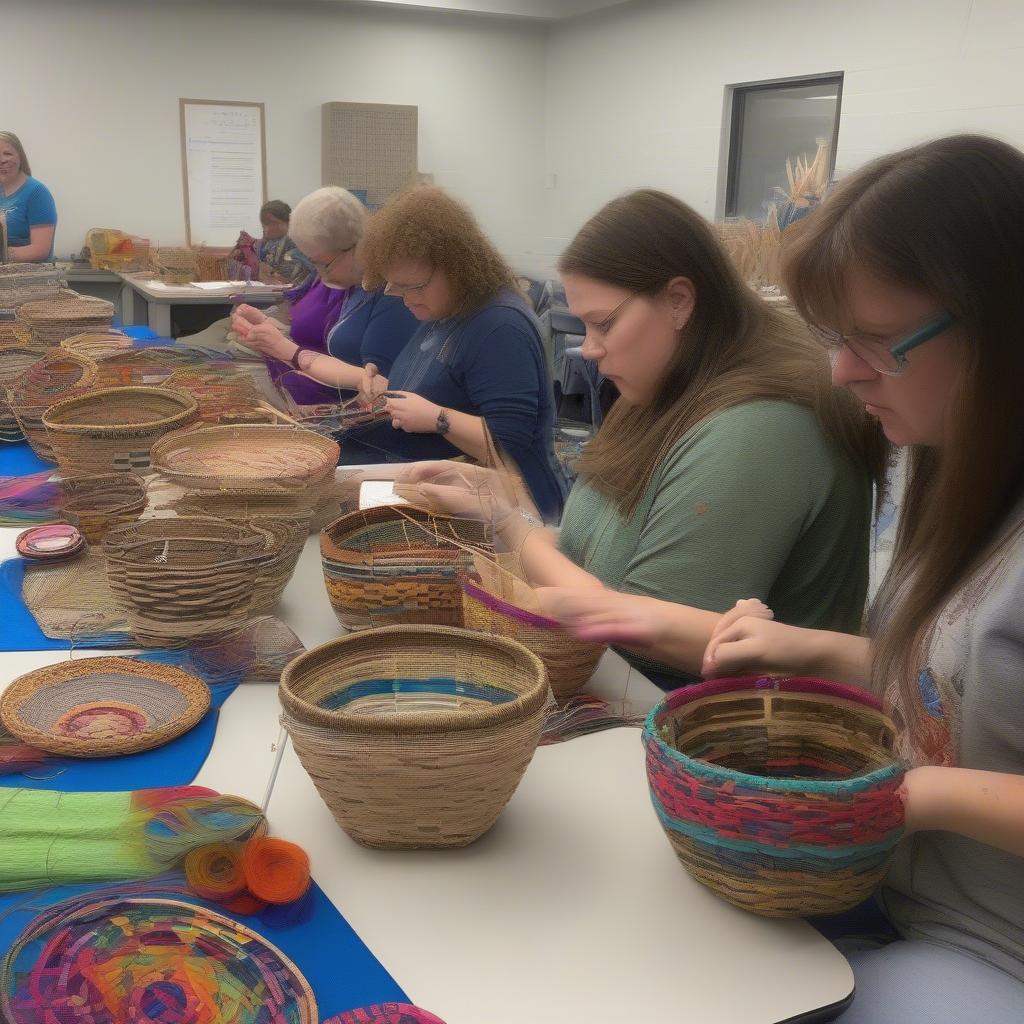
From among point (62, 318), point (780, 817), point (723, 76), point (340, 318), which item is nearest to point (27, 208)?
point (62, 318)

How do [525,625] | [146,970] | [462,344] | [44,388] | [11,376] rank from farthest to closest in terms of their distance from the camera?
[11,376]
[462,344]
[44,388]
[525,625]
[146,970]

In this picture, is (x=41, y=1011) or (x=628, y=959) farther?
(x=628, y=959)

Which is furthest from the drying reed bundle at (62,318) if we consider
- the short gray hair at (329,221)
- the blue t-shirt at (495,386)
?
the blue t-shirt at (495,386)

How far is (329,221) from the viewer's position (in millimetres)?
3549

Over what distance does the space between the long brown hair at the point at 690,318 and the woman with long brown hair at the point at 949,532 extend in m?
0.43

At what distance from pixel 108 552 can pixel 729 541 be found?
0.81 metres

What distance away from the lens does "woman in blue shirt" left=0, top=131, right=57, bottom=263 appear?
6.63 m

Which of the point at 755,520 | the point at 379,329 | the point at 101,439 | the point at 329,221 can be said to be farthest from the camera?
the point at 329,221

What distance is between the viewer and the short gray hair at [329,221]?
11.7 ft

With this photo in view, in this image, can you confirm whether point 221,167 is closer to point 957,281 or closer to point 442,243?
point 442,243

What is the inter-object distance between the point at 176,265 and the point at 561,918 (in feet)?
24.7

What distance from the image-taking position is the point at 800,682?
1089 mm

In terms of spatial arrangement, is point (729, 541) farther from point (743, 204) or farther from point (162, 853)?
point (743, 204)

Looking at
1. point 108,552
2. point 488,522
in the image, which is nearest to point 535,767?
point 488,522
